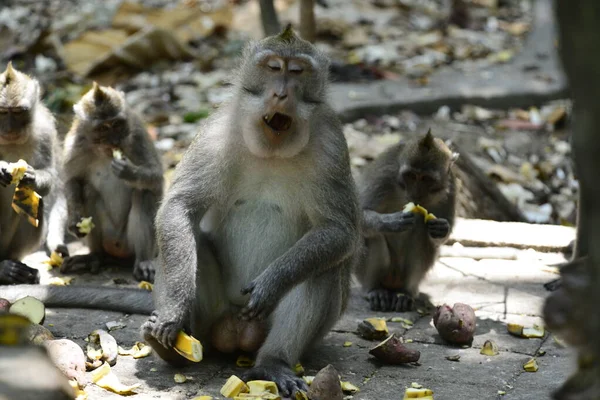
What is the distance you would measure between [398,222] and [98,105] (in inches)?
102

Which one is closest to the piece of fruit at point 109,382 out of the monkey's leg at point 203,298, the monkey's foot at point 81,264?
the monkey's leg at point 203,298

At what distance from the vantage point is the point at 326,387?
4539mm

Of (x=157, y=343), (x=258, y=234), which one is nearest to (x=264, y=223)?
(x=258, y=234)

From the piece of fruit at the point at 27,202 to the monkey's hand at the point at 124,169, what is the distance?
62 centimetres

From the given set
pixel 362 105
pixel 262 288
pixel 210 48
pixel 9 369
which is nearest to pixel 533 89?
pixel 362 105

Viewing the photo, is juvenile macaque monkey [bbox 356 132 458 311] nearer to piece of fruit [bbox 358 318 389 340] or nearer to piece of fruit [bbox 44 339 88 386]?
piece of fruit [bbox 358 318 389 340]

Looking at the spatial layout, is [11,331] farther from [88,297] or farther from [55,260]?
[55,260]

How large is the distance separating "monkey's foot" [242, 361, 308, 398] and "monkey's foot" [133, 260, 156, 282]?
241 cm

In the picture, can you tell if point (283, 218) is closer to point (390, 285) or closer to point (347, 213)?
point (347, 213)

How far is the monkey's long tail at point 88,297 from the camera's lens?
6.05m

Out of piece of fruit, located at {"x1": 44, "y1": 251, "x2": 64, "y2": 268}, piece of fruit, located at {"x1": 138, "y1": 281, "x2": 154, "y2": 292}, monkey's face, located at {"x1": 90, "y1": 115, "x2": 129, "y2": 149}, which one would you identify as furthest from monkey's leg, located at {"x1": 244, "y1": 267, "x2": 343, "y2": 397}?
piece of fruit, located at {"x1": 44, "y1": 251, "x2": 64, "y2": 268}

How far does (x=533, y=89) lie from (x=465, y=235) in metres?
5.18

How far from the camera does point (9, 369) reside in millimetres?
2906

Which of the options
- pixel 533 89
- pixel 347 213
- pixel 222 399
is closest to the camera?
pixel 222 399
